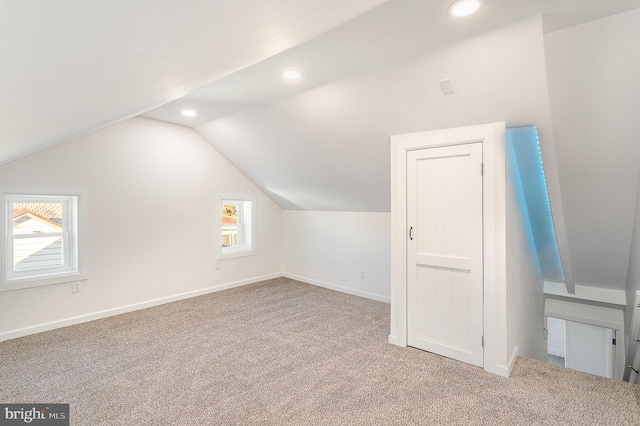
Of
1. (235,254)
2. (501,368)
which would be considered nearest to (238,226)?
(235,254)

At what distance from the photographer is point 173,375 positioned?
2545mm

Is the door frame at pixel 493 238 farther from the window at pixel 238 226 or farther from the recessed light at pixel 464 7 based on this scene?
the window at pixel 238 226

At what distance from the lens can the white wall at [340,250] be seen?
4648mm

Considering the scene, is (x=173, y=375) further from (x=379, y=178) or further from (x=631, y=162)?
(x=631, y=162)

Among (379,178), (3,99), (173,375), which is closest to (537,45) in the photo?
(379,178)

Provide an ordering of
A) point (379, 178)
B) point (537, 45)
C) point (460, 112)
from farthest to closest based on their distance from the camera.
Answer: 1. point (379, 178)
2. point (460, 112)
3. point (537, 45)

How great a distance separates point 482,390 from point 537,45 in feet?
7.51

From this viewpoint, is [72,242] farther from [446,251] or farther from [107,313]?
[446,251]

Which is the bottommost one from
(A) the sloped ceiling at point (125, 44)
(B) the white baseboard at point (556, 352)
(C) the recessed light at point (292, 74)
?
(B) the white baseboard at point (556, 352)

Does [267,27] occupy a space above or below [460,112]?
below

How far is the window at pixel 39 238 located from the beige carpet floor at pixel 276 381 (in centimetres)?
65

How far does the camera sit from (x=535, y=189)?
3.10 metres

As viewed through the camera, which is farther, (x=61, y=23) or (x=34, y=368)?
(x=34, y=368)

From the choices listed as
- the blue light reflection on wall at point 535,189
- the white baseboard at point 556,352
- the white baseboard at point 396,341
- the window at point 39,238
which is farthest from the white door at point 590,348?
the window at point 39,238
